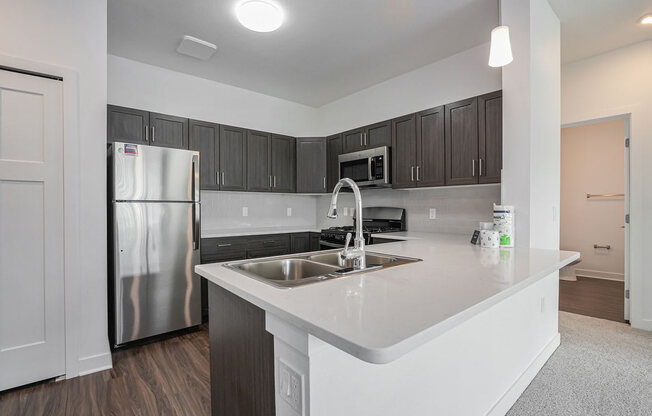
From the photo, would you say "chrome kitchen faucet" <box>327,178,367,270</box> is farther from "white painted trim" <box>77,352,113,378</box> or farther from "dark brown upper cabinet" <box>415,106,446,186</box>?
"white painted trim" <box>77,352,113,378</box>

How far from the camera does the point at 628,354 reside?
7.85 feet

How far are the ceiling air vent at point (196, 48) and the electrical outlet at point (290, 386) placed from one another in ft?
9.62

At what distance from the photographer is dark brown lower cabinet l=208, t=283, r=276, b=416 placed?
109 cm

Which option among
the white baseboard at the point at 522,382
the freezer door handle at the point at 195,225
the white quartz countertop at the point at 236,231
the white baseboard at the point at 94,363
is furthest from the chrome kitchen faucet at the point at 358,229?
the white quartz countertop at the point at 236,231

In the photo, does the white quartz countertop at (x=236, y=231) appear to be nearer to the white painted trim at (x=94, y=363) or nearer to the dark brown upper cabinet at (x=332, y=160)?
the dark brown upper cabinet at (x=332, y=160)

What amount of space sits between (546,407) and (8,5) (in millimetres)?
4073

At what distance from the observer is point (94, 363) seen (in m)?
2.21

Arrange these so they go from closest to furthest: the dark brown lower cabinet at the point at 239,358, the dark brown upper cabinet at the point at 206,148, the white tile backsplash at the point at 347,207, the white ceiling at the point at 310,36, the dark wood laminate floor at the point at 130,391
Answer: the dark brown lower cabinet at the point at 239,358 < the dark wood laminate floor at the point at 130,391 < the white ceiling at the point at 310,36 < the white tile backsplash at the point at 347,207 < the dark brown upper cabinet at the point at 206,148

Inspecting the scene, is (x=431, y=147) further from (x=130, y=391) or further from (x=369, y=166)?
(x=130, y=391)

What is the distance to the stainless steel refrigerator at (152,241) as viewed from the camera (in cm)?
255

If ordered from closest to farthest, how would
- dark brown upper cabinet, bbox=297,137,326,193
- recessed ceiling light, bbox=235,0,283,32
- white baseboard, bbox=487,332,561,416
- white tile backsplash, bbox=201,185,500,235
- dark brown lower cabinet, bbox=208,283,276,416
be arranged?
dark brown lower cabinet, bbox=208,283,276,416
white baseboard, bbox=487,332,561,416
recessed ceiling light, bbox=235,0,283,32
white tile backsplash, bbox=201,185,500,235
dark brown upper cabinet, bbox=297,137,326,193

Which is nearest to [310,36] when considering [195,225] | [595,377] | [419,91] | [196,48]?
[196,48]

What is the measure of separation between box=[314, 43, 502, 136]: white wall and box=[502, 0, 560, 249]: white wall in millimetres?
525

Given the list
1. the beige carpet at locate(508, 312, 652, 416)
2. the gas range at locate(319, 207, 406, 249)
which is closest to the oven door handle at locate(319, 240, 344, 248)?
the gas range at locate(319, 207, 406, 249)
